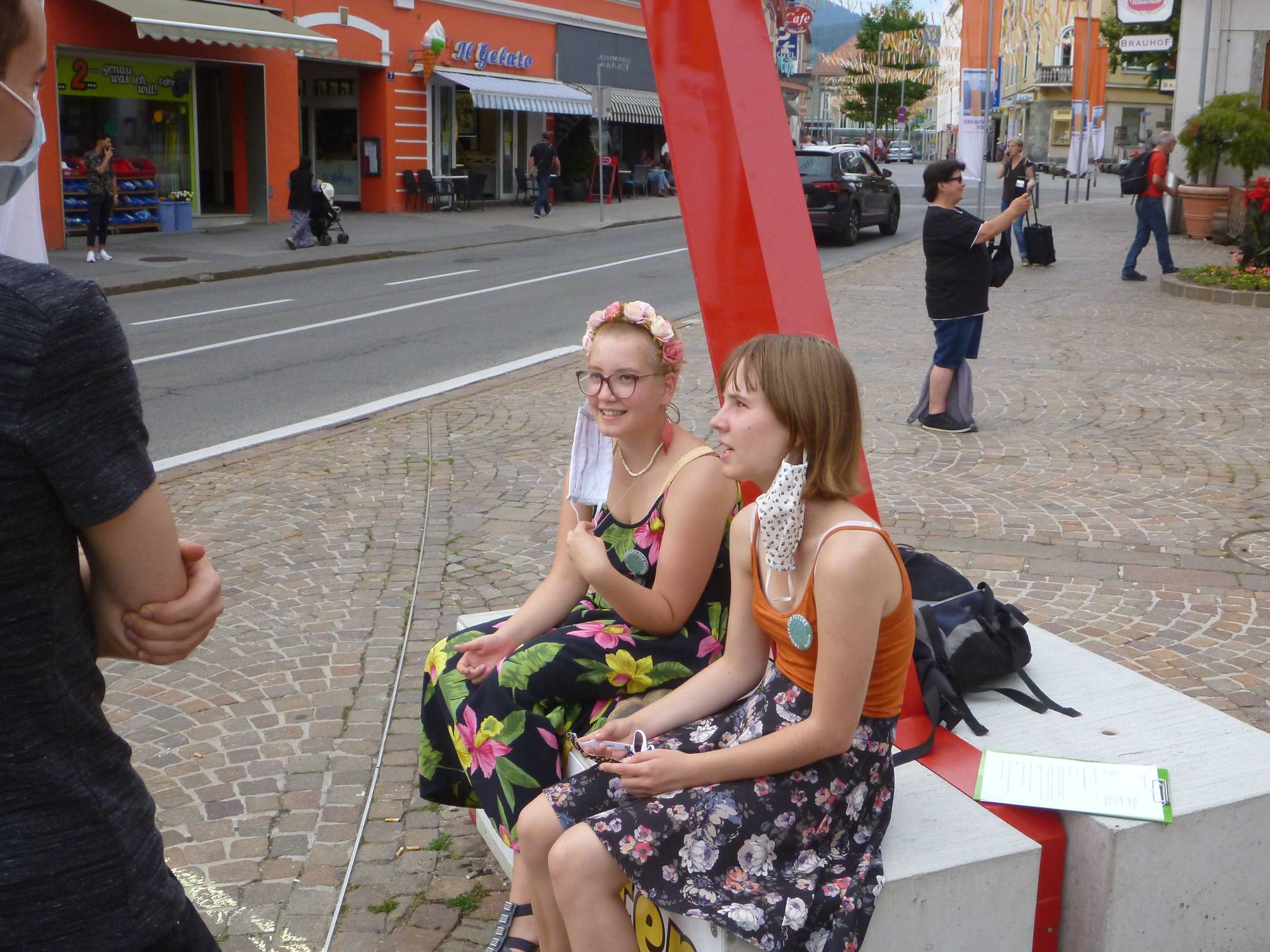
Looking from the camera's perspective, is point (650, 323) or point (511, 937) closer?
point (511, 937)

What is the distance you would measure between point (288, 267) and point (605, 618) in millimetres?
17557

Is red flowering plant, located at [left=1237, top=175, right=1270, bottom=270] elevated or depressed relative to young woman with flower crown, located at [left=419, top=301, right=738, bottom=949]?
elevated

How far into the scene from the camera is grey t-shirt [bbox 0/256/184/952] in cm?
129

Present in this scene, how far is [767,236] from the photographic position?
338 centimetres

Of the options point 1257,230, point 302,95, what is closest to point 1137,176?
point 1257,230

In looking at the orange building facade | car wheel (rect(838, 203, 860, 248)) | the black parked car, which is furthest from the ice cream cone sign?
car wheel (rect(838, 203, 860, 248))

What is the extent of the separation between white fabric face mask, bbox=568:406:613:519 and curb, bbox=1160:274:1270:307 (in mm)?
13651

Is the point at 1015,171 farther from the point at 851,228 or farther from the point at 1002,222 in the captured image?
the point at 1002,222

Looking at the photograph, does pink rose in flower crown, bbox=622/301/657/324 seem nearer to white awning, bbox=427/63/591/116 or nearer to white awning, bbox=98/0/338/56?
white awning, bbox=98/0/338/56

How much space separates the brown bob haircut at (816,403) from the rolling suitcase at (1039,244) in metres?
15.6

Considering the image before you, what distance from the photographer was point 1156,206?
16.5m

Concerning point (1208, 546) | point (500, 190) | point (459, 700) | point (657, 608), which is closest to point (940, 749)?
point (657, 608)

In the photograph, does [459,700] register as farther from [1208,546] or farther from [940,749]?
[1208,546]

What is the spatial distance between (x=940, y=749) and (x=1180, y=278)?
1495 centimetres
